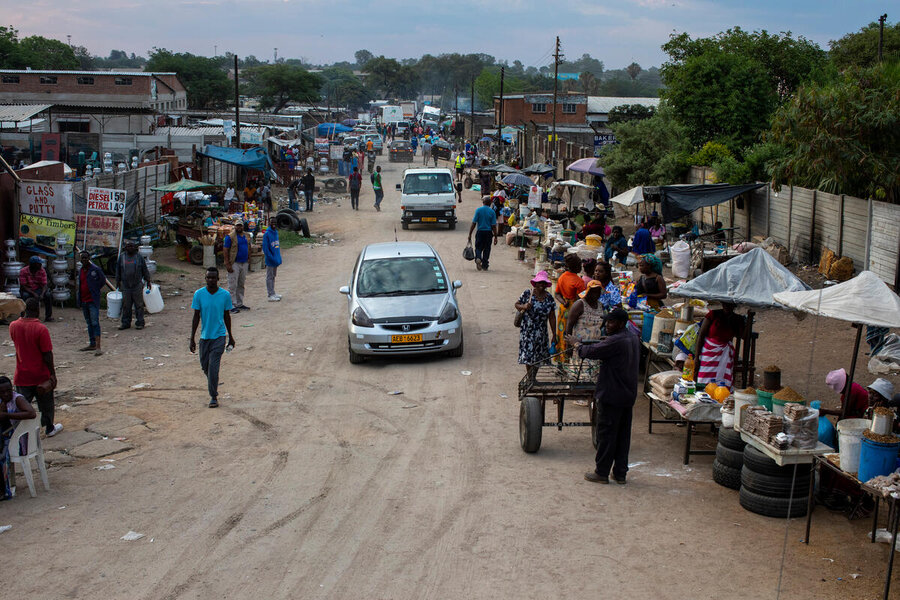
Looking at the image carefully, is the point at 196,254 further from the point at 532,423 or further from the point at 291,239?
the point at 532,423

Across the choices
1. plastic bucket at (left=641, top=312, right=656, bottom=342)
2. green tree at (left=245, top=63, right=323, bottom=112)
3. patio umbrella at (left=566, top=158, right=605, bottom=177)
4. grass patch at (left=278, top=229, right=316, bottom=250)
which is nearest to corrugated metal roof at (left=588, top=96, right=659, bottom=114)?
green tree at (left=245, top=63, right=323, bottom=112)

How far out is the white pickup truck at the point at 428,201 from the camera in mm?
28156

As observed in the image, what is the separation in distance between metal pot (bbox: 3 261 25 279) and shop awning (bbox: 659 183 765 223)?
45.6 ft

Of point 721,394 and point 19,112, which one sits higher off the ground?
point 19,112

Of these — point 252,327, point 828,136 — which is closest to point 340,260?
point 252,327

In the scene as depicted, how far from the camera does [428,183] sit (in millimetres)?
28844

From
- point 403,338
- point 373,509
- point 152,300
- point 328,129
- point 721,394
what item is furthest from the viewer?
point 328,129

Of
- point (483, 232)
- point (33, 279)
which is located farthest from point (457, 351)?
point (483, 232)

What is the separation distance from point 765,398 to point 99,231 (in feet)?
47.2

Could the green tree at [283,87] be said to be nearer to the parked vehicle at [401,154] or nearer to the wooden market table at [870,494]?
the parked vehicle at [401,154]

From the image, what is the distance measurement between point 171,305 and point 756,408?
12.8 meters

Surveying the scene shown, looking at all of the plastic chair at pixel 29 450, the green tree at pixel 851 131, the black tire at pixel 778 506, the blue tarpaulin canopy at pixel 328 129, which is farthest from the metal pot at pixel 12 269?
the blue tarpaulin canopy at pixel 328 129

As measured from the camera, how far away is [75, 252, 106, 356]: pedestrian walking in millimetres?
13133

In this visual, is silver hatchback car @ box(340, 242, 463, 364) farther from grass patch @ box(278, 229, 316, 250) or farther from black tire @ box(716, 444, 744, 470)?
grass patch @ box(278, 229, 316, 250)
